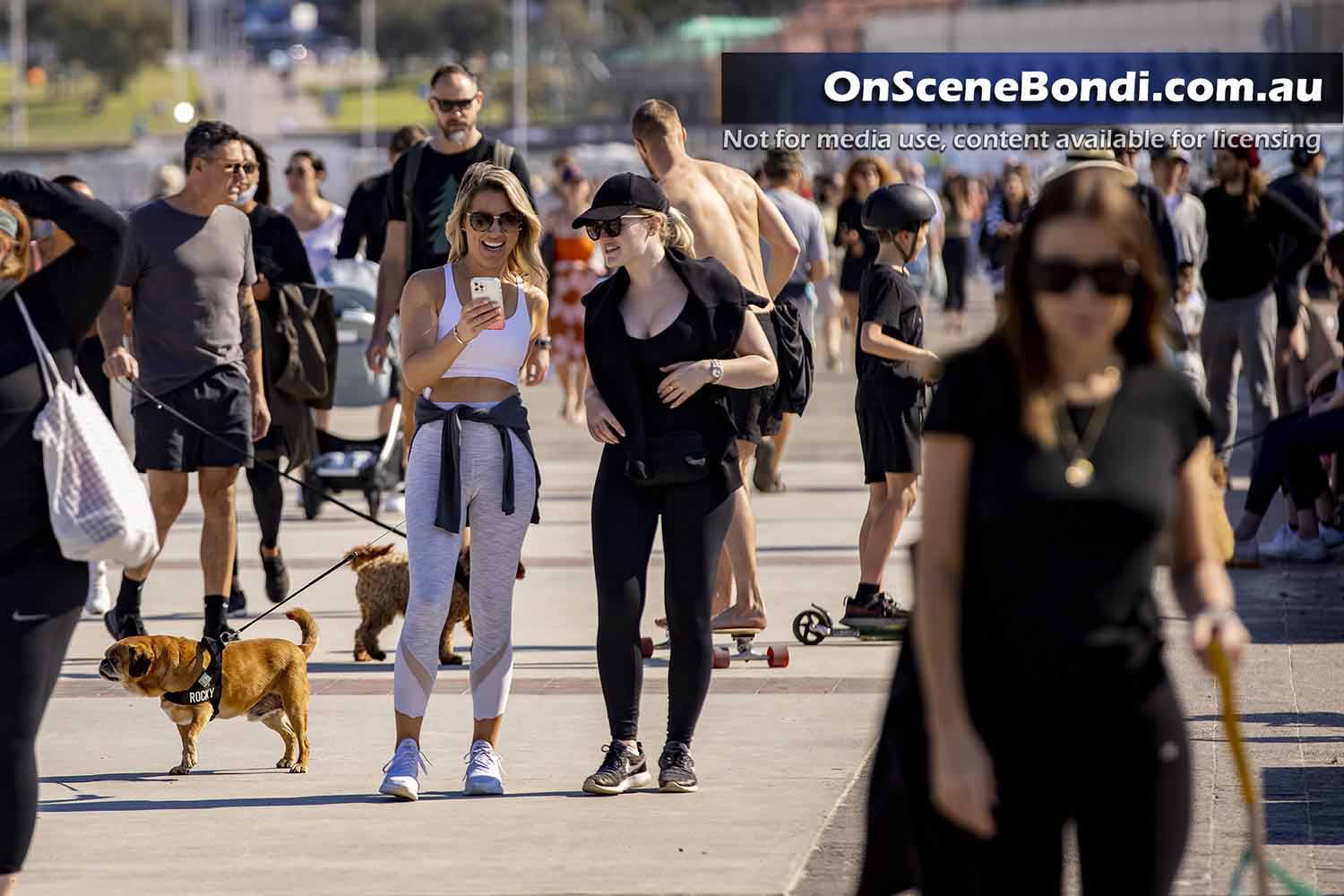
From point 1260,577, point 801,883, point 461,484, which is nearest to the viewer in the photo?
point 801,883

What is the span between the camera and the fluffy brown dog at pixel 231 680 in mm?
6695

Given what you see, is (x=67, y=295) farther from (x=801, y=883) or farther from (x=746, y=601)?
(x=746, y=601)

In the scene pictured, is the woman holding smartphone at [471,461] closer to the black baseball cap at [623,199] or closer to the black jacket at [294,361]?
the black baseball cap at [623,199]

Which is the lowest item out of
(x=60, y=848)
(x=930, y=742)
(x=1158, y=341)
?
(x=60, y=848)

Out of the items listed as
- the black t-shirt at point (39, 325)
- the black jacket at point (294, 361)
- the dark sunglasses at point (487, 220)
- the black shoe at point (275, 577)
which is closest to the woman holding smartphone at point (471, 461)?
the dark sunglasses at point (487, 220)

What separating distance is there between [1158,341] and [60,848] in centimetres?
348

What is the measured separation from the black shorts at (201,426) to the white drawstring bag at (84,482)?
12.2ft

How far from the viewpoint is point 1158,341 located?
3.70 metres

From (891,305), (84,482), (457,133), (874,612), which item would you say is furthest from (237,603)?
(84,482)

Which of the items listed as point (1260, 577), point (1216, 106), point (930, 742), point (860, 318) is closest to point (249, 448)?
point (860, 318)

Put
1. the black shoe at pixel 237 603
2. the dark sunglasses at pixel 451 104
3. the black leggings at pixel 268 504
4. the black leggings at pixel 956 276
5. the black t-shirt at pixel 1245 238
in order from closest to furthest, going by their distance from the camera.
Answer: the dark sunglasses at pixel 451 104 < the black shoe at pixel 237 603 < the black leggings at pixel 268 504 < the black t-shirt at pixel 1245 238 < the black leggings at pixel 956 276

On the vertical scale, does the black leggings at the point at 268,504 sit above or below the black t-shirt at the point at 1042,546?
below

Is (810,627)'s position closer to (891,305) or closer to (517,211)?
(891,305)

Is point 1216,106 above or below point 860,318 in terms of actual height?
above
